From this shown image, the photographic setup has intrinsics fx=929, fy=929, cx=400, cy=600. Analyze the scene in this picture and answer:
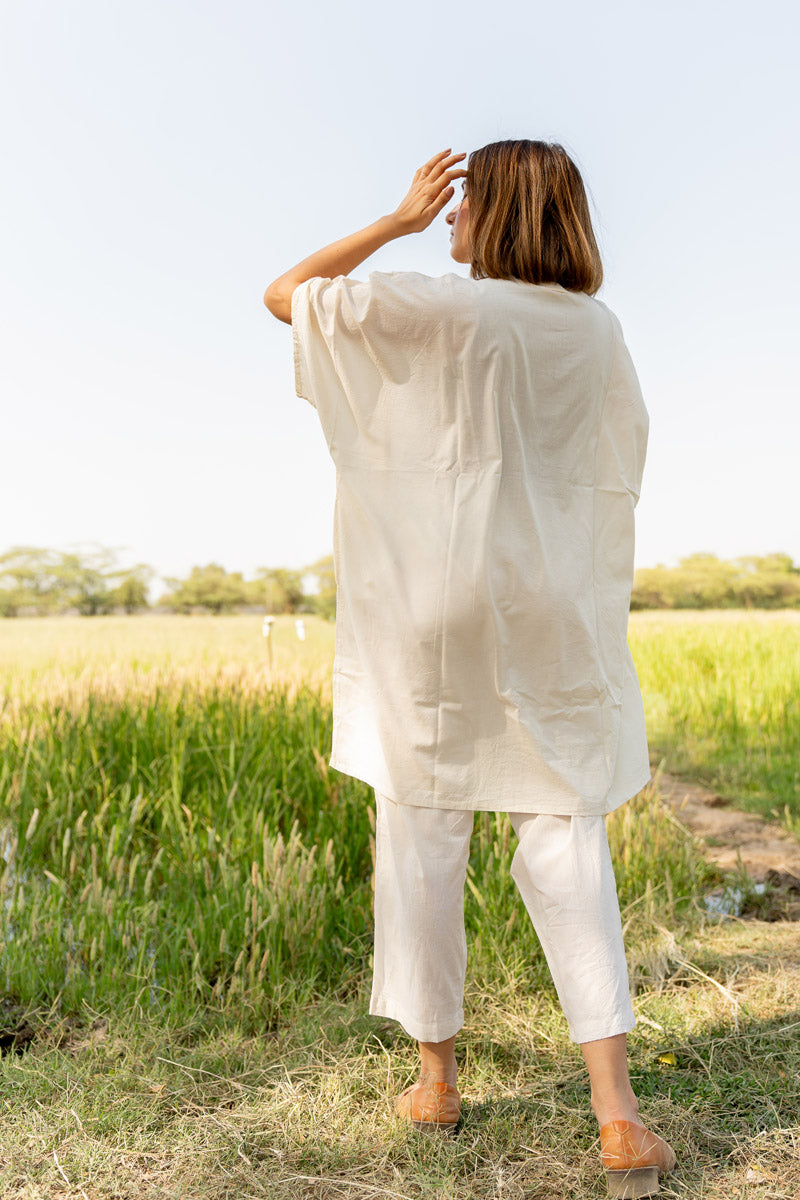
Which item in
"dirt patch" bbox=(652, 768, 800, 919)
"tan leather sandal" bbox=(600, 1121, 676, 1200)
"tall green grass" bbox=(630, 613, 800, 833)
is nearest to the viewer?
"tan leather sandal" bbox=(600, 1121, 676, 1200)

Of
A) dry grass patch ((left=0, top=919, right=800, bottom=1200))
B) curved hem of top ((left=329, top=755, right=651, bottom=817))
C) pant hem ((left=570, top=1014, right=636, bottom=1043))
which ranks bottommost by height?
dry grass patch ((left=0, top=919, right=800, bottom=1200))

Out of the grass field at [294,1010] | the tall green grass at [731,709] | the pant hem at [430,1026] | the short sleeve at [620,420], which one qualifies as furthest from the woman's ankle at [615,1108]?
the tall green grass at [731,709]

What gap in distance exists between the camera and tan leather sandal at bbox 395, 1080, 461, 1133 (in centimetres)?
173

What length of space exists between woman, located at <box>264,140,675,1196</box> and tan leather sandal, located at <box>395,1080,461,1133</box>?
0.12 metres

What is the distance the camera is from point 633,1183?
153 cm

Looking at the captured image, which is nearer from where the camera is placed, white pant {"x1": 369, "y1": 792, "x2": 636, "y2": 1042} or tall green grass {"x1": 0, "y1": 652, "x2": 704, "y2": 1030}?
white pant {"x1": 369, "y1": 792, "x2": 636, "y2": 1042}

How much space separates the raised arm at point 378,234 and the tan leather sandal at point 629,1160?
4.91ft

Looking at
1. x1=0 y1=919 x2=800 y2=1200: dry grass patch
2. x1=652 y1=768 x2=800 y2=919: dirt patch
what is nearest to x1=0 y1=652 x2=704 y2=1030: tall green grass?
x1=0 y1=919 x2=800 y2=1200: dry grass patch

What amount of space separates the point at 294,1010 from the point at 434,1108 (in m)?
0.60

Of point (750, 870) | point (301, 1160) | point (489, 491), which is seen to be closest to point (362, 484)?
point (489, 491)

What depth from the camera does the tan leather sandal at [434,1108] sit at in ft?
5.69

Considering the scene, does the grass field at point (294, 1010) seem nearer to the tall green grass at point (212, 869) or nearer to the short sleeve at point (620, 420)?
the tall green grass at point (212, 869)

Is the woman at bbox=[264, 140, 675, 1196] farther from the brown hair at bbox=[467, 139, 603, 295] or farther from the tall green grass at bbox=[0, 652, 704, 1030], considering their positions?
the tall green grass at bbox=[0, 652, 704, 1030]

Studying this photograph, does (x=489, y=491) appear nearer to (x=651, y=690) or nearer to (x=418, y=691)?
(x=418, y=691)
